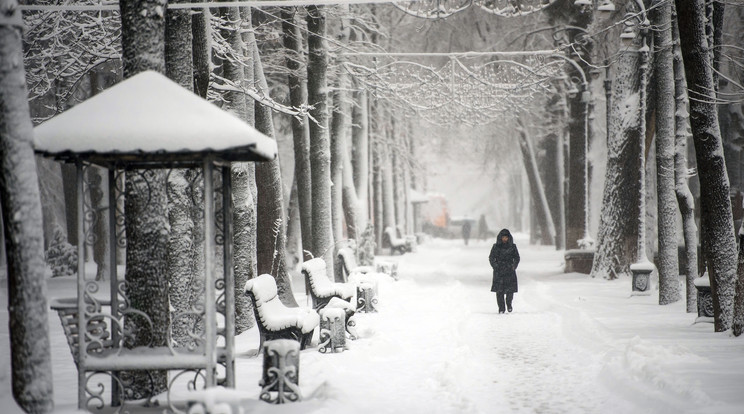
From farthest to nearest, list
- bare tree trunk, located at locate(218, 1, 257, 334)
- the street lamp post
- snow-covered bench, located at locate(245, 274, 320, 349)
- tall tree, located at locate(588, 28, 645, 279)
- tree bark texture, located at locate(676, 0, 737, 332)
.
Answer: tall tree, located at locate(588, 28, 645, 279) < the street lamp post < bare tree trunk, located at locate(218, 1, 257, 334) < tree bark texture, located at locate(676, 0, 737, 332) < snow-covered bench, located at locate(245, 274, 320, 349)

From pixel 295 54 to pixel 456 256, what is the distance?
77.7 ft

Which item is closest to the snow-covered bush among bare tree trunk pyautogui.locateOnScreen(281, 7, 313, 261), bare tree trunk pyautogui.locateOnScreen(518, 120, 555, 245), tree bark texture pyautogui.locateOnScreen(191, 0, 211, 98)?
bare tree trunk pyautogui.locateOnScreen(281, 7, 313, 261)

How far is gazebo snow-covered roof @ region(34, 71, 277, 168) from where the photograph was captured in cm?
712

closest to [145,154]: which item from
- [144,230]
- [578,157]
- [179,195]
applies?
[144,230]

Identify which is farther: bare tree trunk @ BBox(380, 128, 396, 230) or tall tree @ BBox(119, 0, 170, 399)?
bare tree trunk @ BBox(380, 128, 396, 230)

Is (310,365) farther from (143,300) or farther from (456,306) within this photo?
(456,306)

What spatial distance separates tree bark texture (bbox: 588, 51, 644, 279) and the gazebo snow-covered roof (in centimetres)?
1693

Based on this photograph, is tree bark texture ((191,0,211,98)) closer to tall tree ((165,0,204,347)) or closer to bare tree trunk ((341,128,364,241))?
tall tree ((165,0,204,347))

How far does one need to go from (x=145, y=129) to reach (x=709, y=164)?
347 inches

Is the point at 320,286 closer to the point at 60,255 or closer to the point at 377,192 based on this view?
the point at 60,255

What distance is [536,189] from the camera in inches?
1613

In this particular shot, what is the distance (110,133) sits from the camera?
7.16m

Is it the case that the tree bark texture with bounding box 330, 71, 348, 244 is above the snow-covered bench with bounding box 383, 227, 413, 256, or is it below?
above

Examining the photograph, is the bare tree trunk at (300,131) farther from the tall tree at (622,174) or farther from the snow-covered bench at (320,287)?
the tall tree at (622,174)
